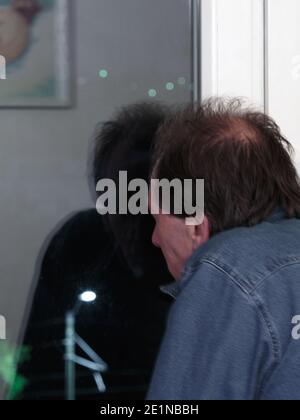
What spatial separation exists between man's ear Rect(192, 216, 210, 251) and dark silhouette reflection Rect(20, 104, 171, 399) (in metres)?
0.24

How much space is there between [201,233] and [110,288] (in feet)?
1.03

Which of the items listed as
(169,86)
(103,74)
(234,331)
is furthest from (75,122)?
(234,331)

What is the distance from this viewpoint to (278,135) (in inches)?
48.3

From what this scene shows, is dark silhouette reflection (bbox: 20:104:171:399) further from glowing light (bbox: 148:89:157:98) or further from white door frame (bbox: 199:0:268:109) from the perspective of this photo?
white door frame (bbox: 199:0:268:109)

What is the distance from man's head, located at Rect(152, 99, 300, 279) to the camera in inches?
44.2

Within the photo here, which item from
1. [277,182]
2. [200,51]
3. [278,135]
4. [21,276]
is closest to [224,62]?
[200,51]

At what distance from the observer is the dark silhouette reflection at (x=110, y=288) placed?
1.38 m

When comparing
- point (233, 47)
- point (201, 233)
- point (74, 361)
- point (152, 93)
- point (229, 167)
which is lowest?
point (74, 361)

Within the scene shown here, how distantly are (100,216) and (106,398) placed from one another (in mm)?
390

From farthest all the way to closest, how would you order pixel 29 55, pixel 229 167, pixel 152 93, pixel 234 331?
pixel 152 93
pixel 29 55
pixel 229 167
pixel 234 331

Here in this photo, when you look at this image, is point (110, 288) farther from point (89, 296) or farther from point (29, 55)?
point (29, 55)

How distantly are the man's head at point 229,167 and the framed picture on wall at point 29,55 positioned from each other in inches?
11.1

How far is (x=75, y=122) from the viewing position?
4.45 feet

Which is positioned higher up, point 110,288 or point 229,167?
point 229,167
